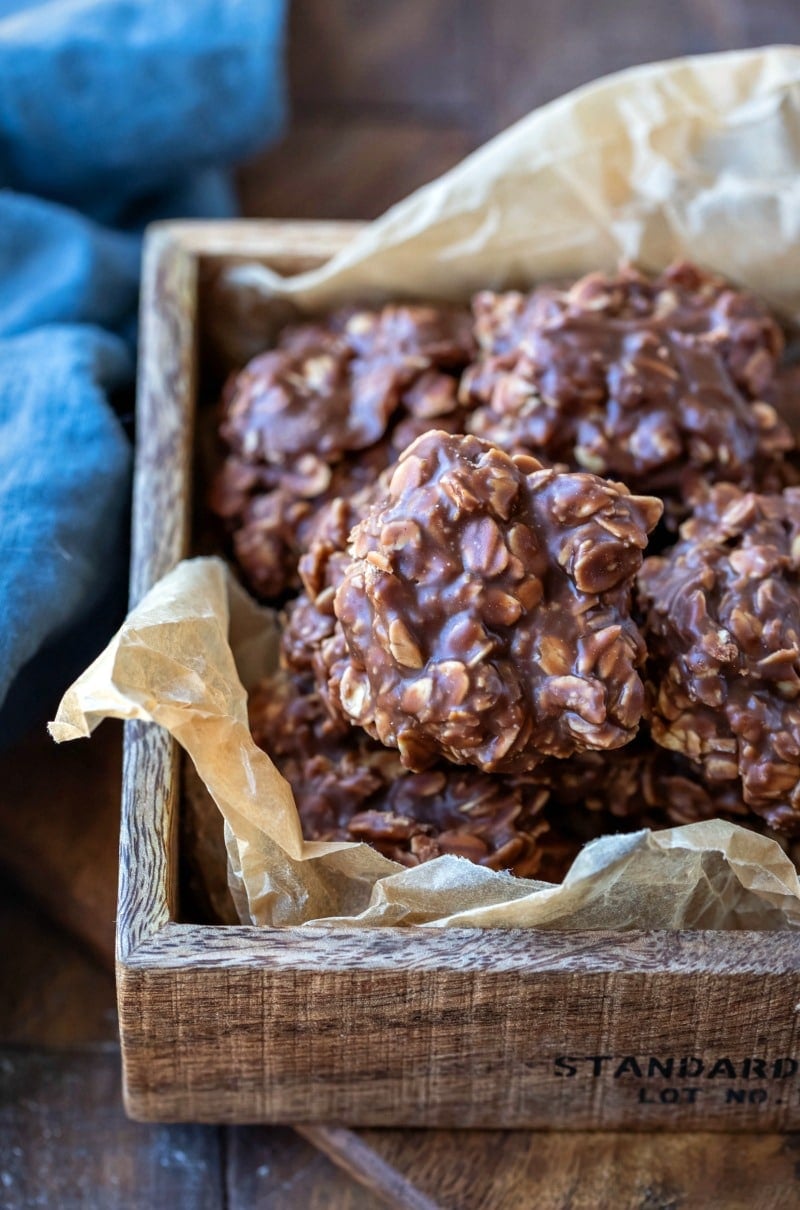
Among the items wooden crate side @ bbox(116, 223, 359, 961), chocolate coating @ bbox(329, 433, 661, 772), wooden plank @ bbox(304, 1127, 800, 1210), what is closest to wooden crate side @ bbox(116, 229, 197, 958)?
wooden crate side @ bbox(116, 223, 359, 961)

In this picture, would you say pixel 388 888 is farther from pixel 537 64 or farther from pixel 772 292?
pixel 537 64

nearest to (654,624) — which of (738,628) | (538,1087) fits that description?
(738,628)

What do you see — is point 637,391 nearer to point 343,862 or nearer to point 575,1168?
point 343,862

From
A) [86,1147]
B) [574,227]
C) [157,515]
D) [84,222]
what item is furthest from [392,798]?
[84,222]

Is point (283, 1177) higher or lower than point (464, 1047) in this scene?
lower

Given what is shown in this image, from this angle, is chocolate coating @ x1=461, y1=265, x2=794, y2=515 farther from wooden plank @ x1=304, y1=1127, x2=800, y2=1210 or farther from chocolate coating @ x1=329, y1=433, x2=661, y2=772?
wooden plank @ x1=304, y1=1127, x2=800, y2=1210
